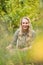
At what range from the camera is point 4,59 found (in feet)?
4.99

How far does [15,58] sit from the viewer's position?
57.6 inches

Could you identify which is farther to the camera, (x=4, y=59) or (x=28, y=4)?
(x=28, y=4)

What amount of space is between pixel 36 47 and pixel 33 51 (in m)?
0.04

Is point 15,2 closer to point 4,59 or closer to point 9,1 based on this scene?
point 9,1

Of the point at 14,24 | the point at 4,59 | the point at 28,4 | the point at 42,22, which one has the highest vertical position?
the point at 42,22

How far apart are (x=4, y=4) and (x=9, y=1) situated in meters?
0.46

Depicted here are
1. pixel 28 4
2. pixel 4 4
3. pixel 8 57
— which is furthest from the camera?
pixel 4 4

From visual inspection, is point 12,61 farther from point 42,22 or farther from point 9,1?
point 9,1

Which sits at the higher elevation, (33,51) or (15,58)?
(33,51)

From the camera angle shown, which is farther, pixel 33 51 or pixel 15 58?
pixel 15 58

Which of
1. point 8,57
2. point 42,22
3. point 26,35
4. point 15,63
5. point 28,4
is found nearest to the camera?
point 42,22

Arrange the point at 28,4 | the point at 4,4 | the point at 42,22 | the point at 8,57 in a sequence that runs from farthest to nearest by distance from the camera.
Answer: the point at 4,4, the point at 28,4, the point at 8,57, the point at 42,22

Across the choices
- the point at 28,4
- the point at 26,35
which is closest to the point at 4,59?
the point at 26,35

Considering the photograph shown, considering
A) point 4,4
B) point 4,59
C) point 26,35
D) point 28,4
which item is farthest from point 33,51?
point 4,4
